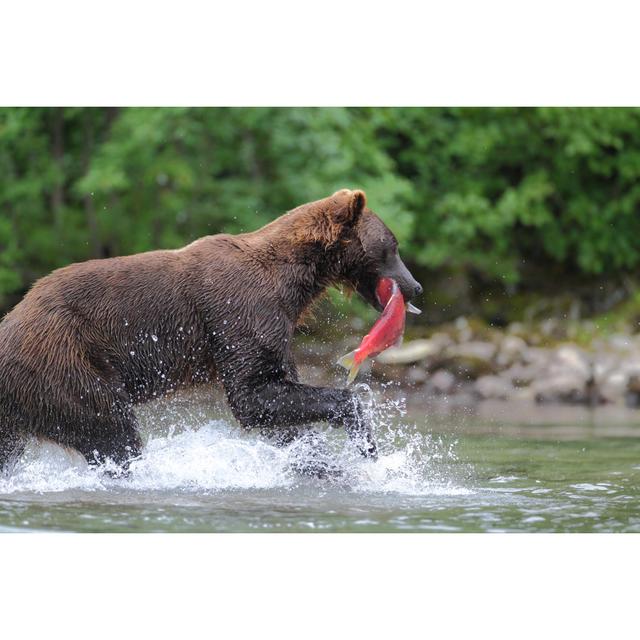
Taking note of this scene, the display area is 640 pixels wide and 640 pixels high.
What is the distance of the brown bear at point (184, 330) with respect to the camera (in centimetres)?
686

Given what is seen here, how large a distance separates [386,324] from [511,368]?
309 inches

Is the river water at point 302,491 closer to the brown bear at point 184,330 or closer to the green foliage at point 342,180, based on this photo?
the brown bear at point 184,330

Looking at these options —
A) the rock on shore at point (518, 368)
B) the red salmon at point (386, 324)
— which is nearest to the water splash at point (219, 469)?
the red salmon at point (386, 324)

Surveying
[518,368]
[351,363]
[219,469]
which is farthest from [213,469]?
[518,368]

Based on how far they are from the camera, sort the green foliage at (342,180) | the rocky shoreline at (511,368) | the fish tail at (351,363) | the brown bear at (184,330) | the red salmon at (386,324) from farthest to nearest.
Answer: the green foliage at (342,180) < the rocky shoreline at (511,368) < the red salmon at (386,324) < the fish tail at (351,363) < the brown bear at (184,330)

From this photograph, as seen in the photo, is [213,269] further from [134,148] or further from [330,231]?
[134,148]

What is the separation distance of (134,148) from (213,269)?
31.0ft

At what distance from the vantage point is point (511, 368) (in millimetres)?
14875

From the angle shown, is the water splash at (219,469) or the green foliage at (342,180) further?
the green foliage at (342,180)

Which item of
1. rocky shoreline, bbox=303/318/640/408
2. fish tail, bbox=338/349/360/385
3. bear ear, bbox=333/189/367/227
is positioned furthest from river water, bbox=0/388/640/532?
rocky shoreline, bbox=303/318/640/408

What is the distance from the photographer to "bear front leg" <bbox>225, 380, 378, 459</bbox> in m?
7.15

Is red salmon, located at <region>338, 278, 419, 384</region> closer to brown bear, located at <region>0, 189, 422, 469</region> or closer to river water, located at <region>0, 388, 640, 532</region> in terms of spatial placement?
brown bear, located at <region>0, 189, 422, 469</region>

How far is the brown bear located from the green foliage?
8347mm

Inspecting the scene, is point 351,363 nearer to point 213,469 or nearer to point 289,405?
point 289,405
